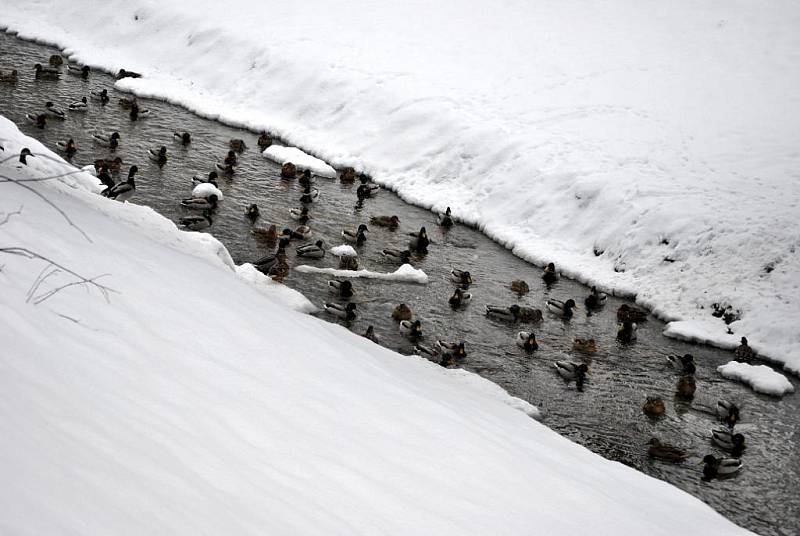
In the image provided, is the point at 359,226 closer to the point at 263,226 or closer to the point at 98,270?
the point at 263,226

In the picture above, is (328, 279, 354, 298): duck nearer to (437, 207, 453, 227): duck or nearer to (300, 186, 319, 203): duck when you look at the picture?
(300, 186, 319, 203): duck

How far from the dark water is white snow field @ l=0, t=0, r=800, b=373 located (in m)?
1.46

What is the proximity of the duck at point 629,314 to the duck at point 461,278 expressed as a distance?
9.75 ft

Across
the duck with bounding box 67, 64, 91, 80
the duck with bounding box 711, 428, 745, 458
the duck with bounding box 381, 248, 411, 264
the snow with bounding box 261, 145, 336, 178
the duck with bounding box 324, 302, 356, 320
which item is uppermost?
the duck with bounding box 67, 64, 91, 80

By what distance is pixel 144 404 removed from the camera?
14.3 feet

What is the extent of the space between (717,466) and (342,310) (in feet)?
20.1

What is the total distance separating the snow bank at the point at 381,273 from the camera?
49.2 feet

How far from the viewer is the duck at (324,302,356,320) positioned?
43.6 feet

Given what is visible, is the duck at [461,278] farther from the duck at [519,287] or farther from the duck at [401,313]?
the duck at [401,313]

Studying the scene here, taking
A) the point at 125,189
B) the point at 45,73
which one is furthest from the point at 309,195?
the point at 45,73

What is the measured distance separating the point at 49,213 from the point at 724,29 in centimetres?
2781

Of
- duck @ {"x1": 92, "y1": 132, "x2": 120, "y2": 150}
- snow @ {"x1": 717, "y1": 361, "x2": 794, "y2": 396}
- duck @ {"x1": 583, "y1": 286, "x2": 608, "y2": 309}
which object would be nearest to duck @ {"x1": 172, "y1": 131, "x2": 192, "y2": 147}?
→ duck @ {"x1": 92, "y1": 132, "x2": 120, "y2": 150}

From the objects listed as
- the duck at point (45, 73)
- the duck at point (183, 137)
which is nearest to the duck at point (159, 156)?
the duck at point (183, 137)

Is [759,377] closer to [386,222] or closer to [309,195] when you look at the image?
[386,222]
